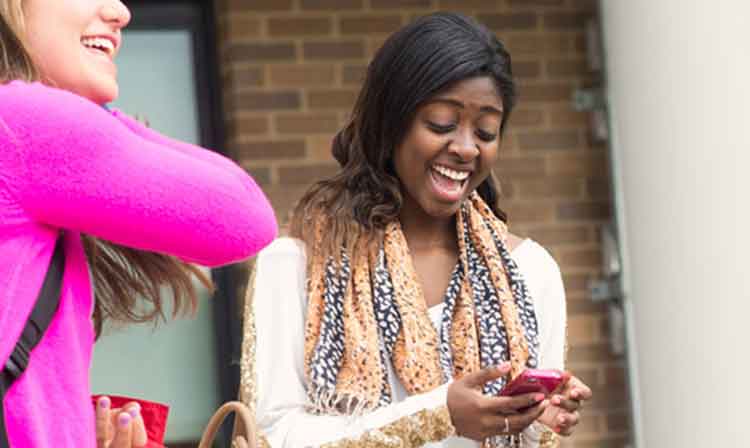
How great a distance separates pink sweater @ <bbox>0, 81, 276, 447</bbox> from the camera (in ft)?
7.13

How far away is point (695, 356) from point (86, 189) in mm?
2715

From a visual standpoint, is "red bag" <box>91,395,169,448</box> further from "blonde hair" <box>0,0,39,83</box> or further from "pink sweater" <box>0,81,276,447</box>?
"blonde hair" <box>0,0,39,83</box>

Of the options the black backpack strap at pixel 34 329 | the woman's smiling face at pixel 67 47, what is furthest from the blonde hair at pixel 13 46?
the black backpack strap at pixel 34 329

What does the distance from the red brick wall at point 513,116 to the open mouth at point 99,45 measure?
3282 millimetres

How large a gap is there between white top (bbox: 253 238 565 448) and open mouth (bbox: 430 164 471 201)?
0.82ft

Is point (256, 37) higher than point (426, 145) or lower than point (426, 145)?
higher

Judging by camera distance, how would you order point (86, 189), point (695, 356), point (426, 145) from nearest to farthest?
1. point (86, 189)
2. point (426, 145)
3. point (695, 356)

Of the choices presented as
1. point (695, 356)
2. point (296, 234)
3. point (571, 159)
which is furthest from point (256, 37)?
point (296, 234)

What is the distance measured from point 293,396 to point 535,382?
0.51 metres

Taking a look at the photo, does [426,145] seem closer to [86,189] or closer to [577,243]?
[86,189]

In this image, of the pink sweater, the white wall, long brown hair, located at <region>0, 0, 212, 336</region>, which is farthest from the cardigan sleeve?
the white wall

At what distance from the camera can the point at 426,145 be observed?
11.0 feet

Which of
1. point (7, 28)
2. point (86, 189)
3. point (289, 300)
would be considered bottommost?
point (289, 300)

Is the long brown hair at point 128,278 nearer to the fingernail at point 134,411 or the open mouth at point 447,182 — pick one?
the fingernail at point 134,411
